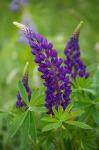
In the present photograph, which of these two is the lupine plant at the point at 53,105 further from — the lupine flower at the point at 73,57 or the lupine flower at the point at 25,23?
the lupine flower at the point at 25,23

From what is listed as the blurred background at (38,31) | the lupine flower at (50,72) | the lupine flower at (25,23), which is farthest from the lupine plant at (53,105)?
the lupine flower at (25,23)

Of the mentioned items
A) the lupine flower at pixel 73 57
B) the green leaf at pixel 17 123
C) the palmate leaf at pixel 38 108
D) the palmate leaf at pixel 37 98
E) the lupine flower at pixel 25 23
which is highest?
the lupine flower at pixel 25 23

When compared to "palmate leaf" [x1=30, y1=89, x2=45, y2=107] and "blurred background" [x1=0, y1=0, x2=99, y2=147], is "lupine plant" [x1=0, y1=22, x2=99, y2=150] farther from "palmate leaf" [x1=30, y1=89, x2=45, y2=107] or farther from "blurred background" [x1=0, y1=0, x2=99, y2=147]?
"blurred background" [x1=0, y1=0, x2=99, y2=147]

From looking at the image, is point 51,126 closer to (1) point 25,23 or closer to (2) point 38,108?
(2) point 38,108

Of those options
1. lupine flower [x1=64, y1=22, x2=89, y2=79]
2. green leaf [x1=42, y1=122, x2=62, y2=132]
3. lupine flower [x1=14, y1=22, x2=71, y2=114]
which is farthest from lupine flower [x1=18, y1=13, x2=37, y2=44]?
green leaf [x1=42, y1=122, x2=62, y2=132]

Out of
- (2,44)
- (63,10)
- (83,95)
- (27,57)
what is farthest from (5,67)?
(83,95)

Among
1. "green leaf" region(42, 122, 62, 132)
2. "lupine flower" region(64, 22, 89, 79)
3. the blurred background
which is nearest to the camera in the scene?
"green leaf" region(42, 122, 62, 132)

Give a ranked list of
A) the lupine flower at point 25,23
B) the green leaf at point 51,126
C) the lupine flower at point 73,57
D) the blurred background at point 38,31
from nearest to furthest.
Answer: the green leaf at point 51,126 < the lupine flower at point 73,57 < the blurred background at point 38,31 < the lupine flower at point 25,23
